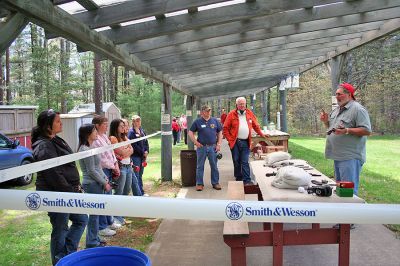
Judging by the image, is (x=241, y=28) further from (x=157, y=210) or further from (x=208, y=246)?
(x=157, y=210)

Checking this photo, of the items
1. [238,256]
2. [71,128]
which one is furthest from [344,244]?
[71,128]

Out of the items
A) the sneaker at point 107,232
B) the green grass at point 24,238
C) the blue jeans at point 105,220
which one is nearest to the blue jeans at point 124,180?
the blue jeans at point 105,220

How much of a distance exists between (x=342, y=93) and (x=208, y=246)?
2641 millimetres

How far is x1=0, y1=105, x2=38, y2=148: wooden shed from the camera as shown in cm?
1294

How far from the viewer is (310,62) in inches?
504

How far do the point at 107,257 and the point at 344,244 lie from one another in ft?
7.13

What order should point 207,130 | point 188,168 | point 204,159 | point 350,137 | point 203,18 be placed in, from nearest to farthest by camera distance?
point 203,18 < point 350,137 < point 207,130 < point 204,159 < point 188,168

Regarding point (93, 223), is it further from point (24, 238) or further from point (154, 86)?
point (154, 86)

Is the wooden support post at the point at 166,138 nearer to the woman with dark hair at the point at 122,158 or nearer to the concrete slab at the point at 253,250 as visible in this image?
the woman with dark hair at the point at 122,158

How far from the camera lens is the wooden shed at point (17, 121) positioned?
42.4 ft

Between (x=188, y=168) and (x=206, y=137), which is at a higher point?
(x=206, y=137)

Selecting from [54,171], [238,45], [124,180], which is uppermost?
[238,45]

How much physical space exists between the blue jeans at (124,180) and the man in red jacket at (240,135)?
251cm

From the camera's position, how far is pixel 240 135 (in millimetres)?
7922
